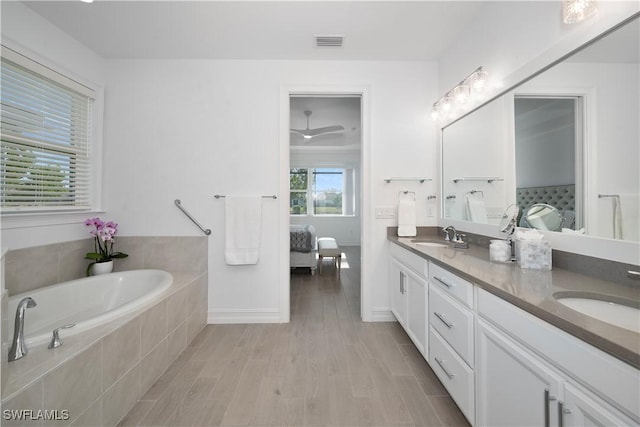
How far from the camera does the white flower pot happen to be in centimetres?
212

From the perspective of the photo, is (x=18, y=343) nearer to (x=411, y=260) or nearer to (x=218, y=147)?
(x=218, y=147)

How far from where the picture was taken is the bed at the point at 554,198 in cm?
120

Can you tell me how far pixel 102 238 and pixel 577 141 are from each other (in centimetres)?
340

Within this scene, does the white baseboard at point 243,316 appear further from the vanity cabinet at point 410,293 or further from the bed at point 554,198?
the bed at point 554,198

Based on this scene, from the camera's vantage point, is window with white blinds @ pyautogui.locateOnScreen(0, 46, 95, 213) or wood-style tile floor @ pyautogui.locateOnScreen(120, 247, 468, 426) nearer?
wood-style tile floor @ pyautogui.locateOnScreen(120, 247, 468, 426)

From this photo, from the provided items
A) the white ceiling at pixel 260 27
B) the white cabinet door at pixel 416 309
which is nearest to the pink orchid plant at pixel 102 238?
the white ceiling at pixel 260 27

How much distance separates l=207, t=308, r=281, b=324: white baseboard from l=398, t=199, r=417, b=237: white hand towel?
145cm

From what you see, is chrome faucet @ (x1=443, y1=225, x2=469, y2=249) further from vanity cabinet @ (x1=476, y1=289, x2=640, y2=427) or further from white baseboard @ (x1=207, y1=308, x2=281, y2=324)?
white baseboard @ (x1=207, y1=308, x2=281, y2=324)

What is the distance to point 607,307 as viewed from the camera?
0.89 meters

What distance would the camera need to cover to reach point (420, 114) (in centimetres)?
246

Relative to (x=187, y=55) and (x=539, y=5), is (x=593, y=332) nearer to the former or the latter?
(x=539, y=5)

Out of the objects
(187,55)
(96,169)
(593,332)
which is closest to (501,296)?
(593,332)

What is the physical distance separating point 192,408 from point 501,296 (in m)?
1.66

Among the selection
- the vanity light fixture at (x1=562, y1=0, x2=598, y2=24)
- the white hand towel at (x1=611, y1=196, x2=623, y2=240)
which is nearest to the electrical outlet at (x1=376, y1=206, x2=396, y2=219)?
the white hand towel at (x1=611, y1=196, x2=623, y2=240)
